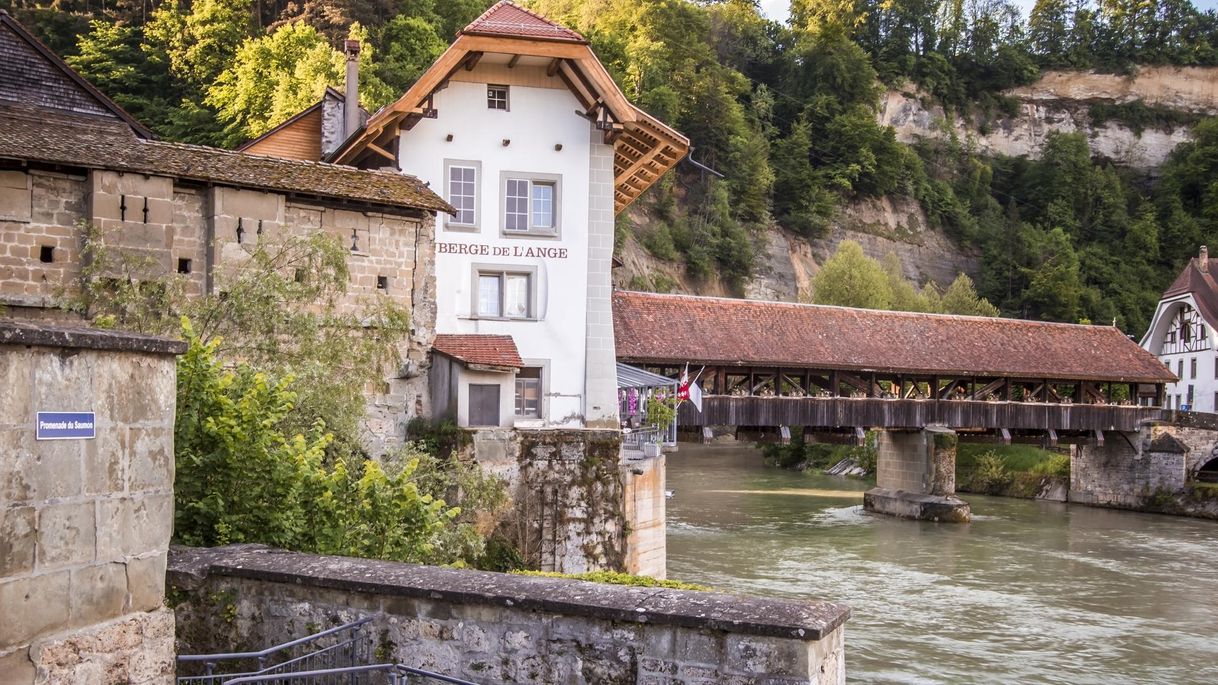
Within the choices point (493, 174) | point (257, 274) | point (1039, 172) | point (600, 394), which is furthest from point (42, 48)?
point (1039, 172)

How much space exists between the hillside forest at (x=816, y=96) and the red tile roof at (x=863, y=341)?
9.67 metres

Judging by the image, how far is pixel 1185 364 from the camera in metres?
39.2

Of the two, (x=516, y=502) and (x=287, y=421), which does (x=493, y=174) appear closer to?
(x=516, y=502)

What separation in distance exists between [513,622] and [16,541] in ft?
5.64

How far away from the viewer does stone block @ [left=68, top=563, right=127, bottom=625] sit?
338cm

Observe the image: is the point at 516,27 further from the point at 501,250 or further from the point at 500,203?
the point at 501,250

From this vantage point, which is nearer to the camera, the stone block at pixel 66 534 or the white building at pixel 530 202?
the stone block at pixel 66 534

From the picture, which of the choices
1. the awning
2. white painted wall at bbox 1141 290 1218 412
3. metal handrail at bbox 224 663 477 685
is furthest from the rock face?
metal handrail at bbox 224 663 477 685

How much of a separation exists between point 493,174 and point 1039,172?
52.8 metres

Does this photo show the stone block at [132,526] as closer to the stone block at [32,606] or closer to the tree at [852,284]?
the stone block at [32,606]

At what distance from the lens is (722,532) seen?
22.1m

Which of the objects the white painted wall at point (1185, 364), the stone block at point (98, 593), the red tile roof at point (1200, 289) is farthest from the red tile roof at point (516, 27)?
the red tile roof at point (1200, 289)

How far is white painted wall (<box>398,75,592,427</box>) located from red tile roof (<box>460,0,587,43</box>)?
71cm

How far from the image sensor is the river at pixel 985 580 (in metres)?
12.6
